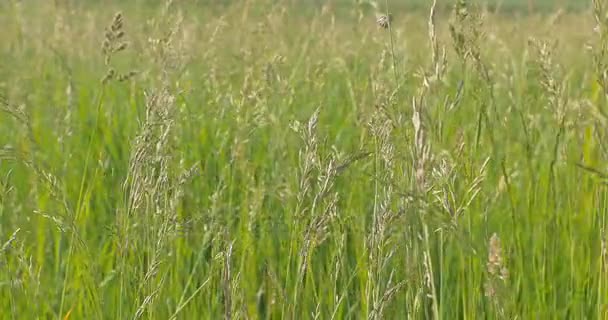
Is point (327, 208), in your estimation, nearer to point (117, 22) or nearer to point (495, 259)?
point (495, 259)

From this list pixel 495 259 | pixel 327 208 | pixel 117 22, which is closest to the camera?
pixel 495 259

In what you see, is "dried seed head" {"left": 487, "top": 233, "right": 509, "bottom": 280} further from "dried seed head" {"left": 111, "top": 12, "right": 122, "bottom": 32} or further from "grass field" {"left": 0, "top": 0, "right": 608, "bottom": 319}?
"dried seed head" {"left": 111, "top": 12, "right": 122, "bottom": 32}

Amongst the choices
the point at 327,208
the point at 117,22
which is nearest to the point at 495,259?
the point at 327,208

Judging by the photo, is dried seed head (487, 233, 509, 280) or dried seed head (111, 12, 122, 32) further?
dried seed head (111, 12, 122, 32)

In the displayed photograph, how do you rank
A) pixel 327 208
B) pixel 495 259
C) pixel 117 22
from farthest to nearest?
pixel 117 22 < pixel 327 208 < pixel 495 259

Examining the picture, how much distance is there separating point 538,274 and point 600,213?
299 mm

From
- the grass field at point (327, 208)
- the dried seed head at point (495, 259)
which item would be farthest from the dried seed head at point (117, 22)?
the dried seed head at point (495, 259)

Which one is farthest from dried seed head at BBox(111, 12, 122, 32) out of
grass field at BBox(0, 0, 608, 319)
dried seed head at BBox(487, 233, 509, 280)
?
dried seed head at BBox(487, 233, 509, 280)

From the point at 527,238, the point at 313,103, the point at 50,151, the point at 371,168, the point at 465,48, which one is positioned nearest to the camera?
the point at 465,48

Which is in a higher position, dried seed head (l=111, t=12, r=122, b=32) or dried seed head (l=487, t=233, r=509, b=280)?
dried seed head (l=111, t=12, r=122, b=32)

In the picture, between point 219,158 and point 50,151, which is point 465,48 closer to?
point 219,158

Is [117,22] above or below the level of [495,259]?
above

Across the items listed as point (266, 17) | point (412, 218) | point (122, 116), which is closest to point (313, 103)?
point (266, 17)

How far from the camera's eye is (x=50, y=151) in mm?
2811
